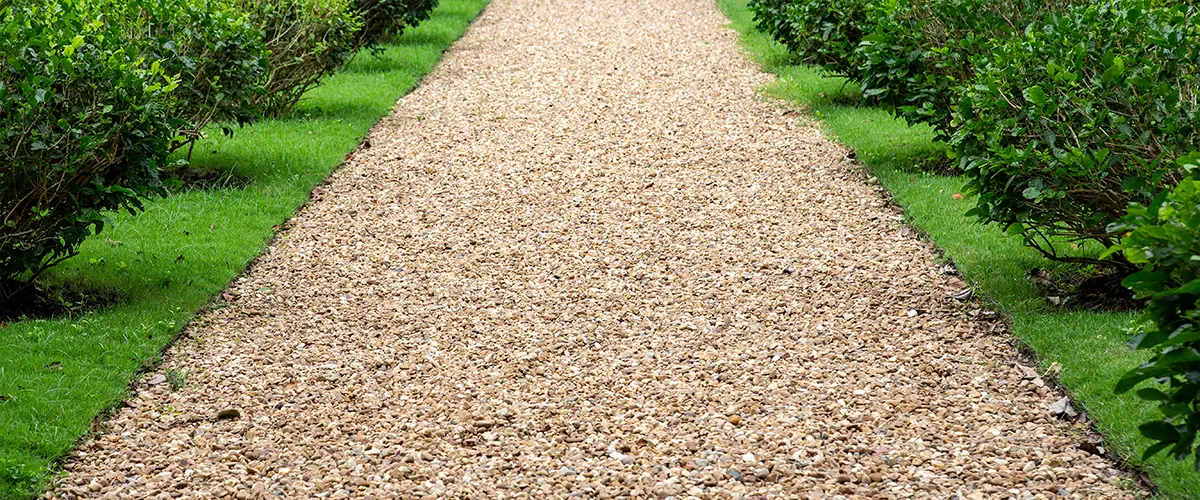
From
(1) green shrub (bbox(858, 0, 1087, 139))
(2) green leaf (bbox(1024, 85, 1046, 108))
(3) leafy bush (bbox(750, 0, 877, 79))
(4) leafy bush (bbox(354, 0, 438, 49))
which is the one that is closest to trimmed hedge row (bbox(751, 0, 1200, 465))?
(2) green leaf (bbox(1024, 85, 1046, 108))

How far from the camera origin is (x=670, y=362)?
4.97 m

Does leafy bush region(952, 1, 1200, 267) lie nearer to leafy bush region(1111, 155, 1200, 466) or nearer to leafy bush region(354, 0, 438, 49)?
leafy bush region(1111, 155, 1200, 466)

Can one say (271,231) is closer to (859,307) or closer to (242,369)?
(242,369)

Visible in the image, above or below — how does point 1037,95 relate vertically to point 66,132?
above

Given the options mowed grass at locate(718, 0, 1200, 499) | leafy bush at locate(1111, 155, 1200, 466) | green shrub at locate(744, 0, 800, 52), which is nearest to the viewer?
leafy bush at locate(1111, 155, 1200, 466)

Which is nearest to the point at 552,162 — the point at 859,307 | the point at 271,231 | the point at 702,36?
the point at 271,231

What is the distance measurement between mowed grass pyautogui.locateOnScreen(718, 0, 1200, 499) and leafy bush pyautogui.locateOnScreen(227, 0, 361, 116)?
395 cm

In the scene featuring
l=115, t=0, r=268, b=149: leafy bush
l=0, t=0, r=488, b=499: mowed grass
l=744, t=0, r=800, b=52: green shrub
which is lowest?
l=0, t=0, r=488, b=499: mowed grass

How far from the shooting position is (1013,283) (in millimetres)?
5660

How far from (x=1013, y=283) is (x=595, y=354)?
6.76 feet

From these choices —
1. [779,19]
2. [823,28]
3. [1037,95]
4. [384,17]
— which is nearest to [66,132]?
[1037,95]

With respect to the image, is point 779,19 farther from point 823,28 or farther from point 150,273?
point 150,273

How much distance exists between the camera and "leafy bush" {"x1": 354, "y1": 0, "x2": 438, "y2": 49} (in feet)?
41.9

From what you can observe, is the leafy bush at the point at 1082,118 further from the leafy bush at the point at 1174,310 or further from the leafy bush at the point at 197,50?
the leafy bush at the point at 197,50
